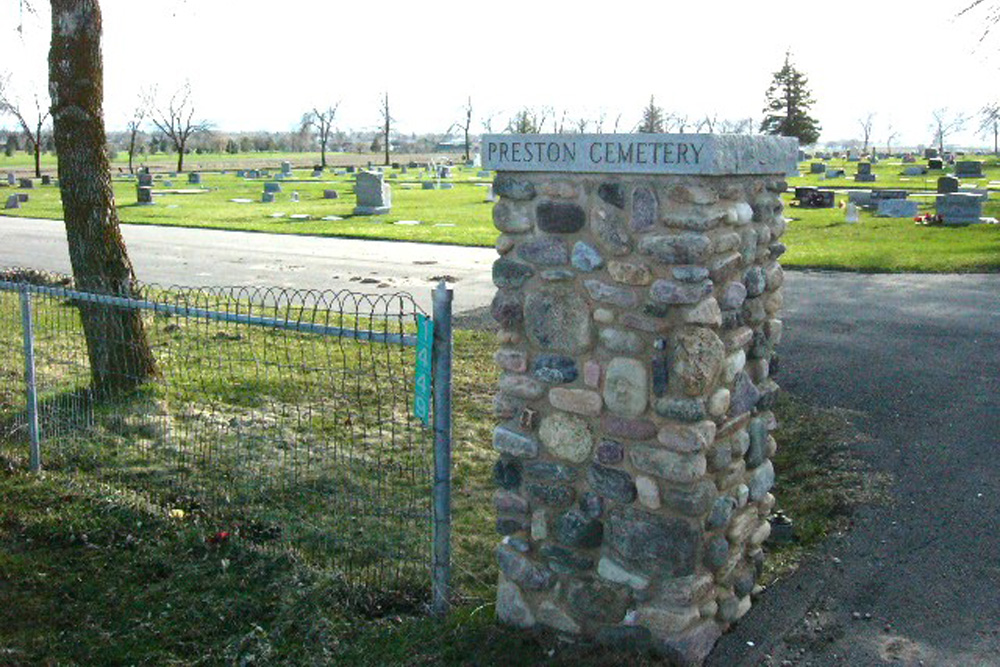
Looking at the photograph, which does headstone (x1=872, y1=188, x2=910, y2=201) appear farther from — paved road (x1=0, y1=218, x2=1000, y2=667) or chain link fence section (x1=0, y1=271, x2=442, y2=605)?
chain link fence section (x1=0, y1=271, x2=442, y2=605)

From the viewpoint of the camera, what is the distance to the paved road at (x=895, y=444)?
452 centimetres

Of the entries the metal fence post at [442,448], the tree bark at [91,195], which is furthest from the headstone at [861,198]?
the metal fence post at [442,448]

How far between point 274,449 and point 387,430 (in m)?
1.16

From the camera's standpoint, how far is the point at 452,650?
447cm

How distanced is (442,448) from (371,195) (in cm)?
2547

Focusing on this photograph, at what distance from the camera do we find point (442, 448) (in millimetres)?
4809

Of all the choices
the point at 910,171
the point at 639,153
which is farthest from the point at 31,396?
the point at 910,171

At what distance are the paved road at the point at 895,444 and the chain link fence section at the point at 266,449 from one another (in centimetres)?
220

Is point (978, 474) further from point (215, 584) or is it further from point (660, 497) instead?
point (215, 584)

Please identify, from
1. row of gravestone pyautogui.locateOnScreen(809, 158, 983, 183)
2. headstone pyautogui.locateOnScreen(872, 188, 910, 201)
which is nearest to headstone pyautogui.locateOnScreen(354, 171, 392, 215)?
headstone pyautogui.locateOnScreen(872, 188, 910, 201)

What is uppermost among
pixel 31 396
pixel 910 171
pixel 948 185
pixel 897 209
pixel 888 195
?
pixel 910 171

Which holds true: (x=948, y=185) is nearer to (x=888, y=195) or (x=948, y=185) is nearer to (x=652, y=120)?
(x=888, y=195)

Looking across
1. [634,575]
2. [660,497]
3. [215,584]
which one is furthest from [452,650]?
[215,584]

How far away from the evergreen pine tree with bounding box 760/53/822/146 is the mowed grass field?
→ 14020 millimetres
